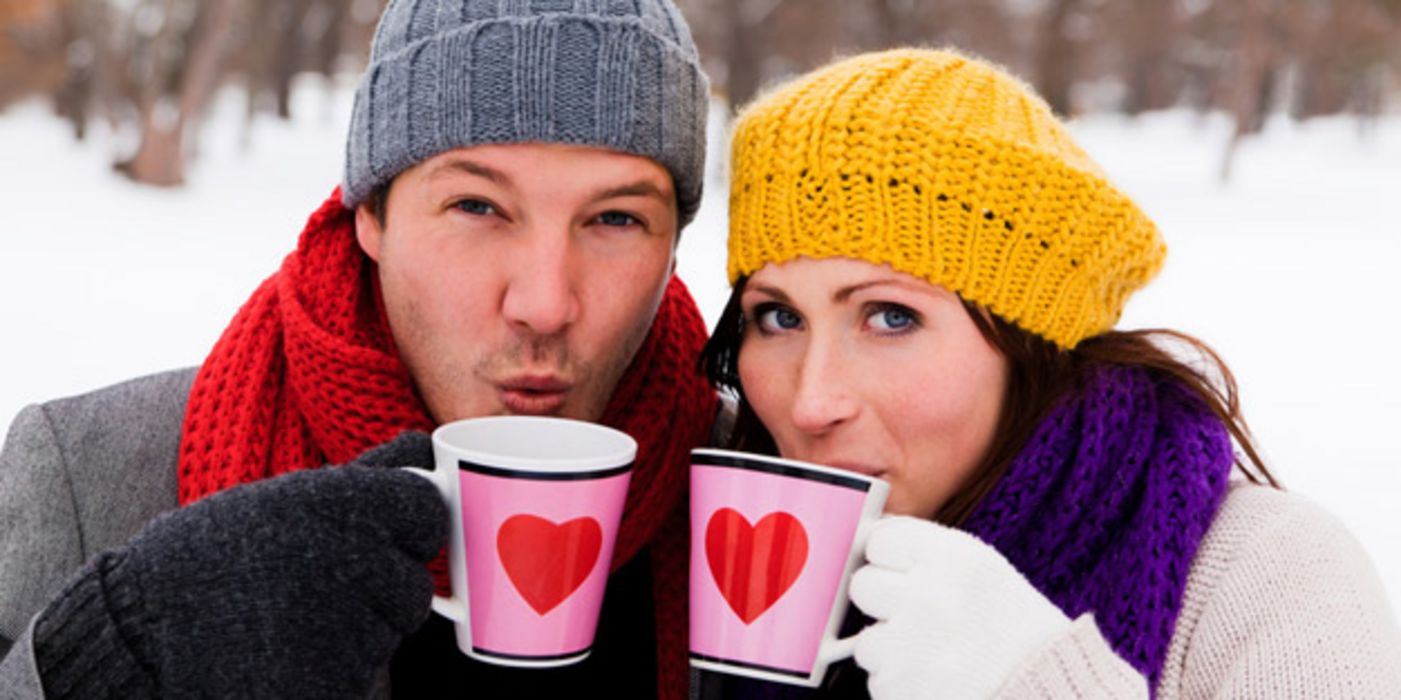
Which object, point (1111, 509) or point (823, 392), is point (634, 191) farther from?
point (1111, 509)

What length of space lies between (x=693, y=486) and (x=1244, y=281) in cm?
1118

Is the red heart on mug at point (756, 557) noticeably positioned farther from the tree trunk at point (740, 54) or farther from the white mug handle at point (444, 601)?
the tree trunk at point (740, 54)

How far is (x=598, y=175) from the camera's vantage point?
1769mm

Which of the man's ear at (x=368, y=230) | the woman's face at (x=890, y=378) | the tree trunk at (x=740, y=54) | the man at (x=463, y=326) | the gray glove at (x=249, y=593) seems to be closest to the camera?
the gray glove at (x=249, y=593)

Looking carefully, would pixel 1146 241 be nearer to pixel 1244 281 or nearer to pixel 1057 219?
pixel 1057 219

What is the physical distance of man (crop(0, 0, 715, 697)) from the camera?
5.74 feet

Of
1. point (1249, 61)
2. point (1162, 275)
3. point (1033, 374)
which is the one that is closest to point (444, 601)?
point (1033, 374)

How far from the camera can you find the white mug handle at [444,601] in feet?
4.31

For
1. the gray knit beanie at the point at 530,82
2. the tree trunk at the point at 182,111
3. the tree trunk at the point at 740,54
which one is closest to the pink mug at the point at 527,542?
the gray knit beanie at the point at 530,82

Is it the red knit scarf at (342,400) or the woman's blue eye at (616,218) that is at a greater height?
the woman's blue eye at (616,218)

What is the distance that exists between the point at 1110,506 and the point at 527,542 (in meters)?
0.86

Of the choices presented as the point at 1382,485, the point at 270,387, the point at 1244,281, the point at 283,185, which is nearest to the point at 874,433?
the point at 270,387

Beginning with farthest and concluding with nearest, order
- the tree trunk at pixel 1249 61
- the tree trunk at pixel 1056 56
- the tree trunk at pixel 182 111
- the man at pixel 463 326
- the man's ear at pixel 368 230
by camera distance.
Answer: the tree trunk at pixel 1249 61 → the tree trunk at pixel 1056 56 → the tree trunk at pixel 182 111 → the man's ear at pixel 368 230 → the man at pixel 463 326

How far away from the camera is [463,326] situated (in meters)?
1.77
